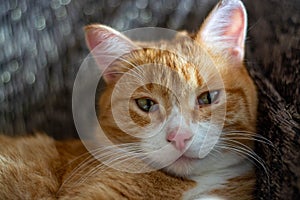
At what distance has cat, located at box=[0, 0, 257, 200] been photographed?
1182 mm

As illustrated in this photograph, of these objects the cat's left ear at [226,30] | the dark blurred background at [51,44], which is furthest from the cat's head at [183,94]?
the dark blurred background at [51,44]

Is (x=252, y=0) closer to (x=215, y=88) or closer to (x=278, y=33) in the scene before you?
(x=278, y=33)

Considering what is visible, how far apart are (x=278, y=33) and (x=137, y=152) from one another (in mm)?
448

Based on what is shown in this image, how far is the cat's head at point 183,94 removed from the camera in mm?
1169

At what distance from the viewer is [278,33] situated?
1.22m

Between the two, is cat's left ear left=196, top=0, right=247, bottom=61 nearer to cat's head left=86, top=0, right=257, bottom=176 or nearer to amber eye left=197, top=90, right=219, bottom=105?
cat's head left=86, top=0, right=257, bottom=176

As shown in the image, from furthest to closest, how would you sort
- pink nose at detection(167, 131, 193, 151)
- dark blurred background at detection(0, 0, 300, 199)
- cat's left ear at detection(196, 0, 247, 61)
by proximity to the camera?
dark blurred background at detection(0, 0, 300, 199) < cat's left ear at detection(196, 0, 247, 61) < pink nose at detection(167, 131, 193, 151)

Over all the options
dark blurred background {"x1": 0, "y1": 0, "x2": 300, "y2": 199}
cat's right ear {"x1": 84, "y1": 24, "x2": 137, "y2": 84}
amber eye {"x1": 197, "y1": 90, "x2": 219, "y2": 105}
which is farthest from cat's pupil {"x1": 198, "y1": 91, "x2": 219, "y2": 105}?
dark blurred background {"x1": 0, "y1": 0, "x2": 300, "y2": 199}

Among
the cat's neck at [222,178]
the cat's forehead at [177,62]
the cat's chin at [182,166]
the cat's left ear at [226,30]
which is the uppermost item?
the cat's left ear at [226,30]

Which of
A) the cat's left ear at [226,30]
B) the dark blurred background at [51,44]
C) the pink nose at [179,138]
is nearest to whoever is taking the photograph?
the pink nose at [179,138]

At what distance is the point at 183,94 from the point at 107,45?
27cm

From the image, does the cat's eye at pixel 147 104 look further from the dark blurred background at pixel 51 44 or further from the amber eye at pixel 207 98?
the dark blurred background at pixel 51 44

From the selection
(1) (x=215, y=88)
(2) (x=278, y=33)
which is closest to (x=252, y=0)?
(2) (x=278, y=33)

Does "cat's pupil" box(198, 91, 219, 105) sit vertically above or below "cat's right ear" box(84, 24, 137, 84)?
below
